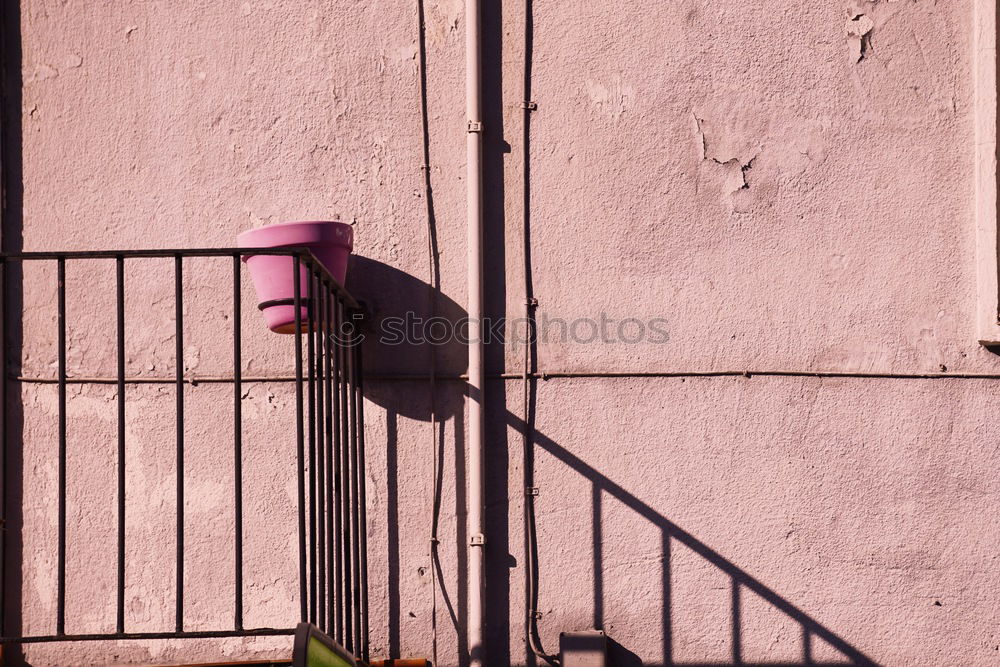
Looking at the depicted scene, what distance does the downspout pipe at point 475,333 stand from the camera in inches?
142

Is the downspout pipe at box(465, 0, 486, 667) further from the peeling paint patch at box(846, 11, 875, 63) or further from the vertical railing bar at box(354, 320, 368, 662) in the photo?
the peeling paint patch at box(846, 11, 875, 63)

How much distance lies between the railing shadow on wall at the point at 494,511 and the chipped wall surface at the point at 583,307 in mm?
12

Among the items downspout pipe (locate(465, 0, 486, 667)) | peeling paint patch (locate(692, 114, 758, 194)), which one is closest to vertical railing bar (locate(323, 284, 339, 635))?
downspout pipe (locate(465, 0, 486, 667))

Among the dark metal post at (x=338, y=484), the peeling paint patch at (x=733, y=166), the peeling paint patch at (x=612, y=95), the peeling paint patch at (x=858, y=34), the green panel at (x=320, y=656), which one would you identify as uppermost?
the peeling paint patch at (x=858, y=34)

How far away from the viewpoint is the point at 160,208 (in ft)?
12.7

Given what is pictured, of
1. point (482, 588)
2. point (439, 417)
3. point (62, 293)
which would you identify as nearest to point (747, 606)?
point (482, 588)

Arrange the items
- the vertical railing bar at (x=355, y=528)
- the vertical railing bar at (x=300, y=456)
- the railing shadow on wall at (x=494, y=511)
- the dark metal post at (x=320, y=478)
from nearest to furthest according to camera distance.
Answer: the vertical railing bar at (x=300, y=456) < the dark metal post at (x=320, y=478) < the vertical railing bar at (x=355, y=528) < the railing shadow on wall at (x=494, y=511)

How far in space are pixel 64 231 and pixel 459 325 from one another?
165cm

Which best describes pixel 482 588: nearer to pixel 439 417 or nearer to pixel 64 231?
pixel 439 417

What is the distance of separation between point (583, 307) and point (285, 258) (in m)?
1.17

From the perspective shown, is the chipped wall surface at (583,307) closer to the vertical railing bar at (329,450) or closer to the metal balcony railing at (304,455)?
the metal balcony railing at (304,455)

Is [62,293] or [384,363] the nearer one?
[62,293]

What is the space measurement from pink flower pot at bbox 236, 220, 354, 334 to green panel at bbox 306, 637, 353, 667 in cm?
116

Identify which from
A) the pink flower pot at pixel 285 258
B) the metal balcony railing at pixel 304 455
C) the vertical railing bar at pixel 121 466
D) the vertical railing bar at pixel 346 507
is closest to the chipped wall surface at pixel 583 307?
the metal balcony railing at pixel 304 455
